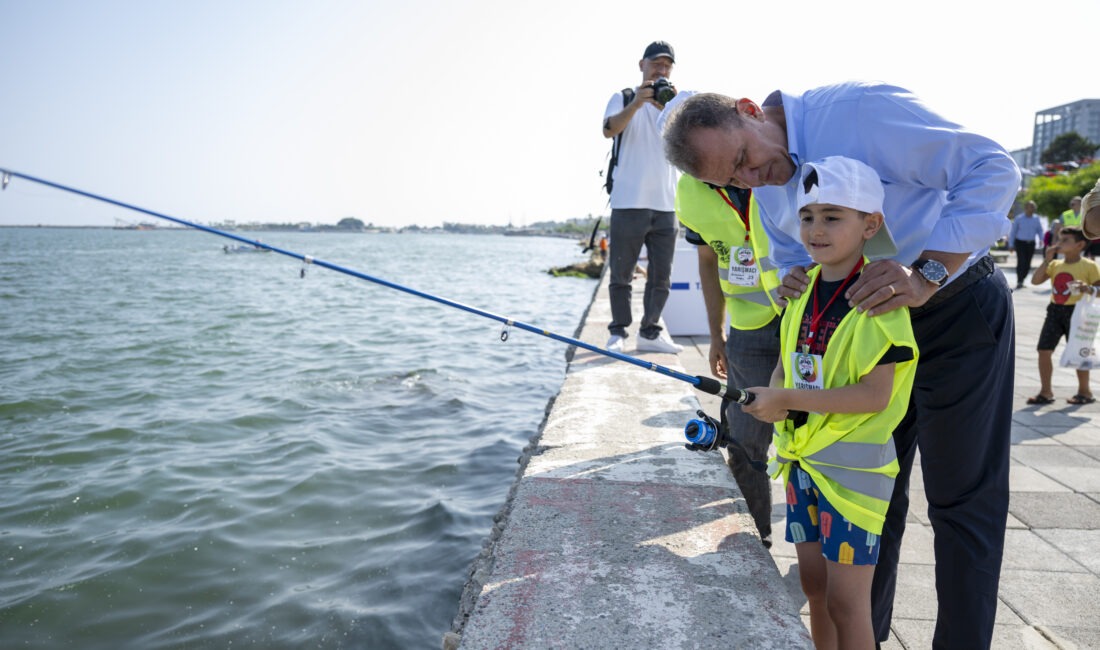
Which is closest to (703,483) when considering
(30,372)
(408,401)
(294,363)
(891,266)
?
(891,266)

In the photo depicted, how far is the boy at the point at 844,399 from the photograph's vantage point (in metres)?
1.81

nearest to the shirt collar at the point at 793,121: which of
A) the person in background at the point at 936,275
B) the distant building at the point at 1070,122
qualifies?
the person in background at the point at 936,275

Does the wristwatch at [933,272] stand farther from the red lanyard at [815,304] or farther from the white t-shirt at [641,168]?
the white t-shirt at [641,168]

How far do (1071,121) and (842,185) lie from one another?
112897mm

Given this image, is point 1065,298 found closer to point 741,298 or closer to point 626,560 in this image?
point 741,298

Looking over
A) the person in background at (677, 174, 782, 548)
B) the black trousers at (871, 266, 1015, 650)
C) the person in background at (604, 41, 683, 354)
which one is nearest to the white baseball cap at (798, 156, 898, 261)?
the black trousers at (871, 266, 1015, 650)

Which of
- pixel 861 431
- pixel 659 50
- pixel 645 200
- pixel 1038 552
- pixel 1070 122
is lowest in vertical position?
pixel 1038 552

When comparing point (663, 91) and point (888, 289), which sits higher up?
point (663, 91)

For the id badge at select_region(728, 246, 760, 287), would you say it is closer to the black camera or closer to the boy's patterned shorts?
the boy's patterned shorts

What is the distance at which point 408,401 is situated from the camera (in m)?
8.35

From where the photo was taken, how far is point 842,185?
178 cm

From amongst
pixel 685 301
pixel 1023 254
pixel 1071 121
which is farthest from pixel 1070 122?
pixel 685 301

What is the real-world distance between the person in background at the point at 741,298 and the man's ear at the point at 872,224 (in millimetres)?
632

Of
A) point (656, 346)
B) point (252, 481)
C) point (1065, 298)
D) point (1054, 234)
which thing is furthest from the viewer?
point (1054, 234)
